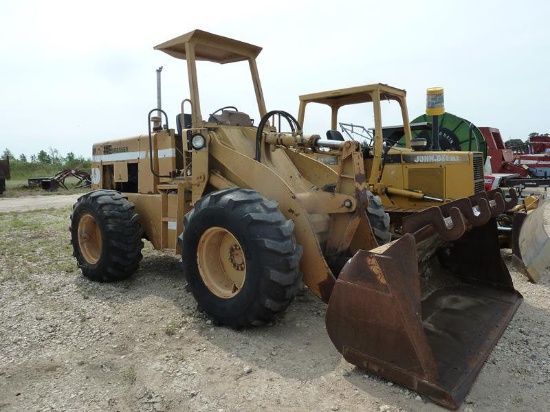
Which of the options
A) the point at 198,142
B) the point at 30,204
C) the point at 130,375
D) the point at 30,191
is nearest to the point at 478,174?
the point at 198,142

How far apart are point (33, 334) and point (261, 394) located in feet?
7.19

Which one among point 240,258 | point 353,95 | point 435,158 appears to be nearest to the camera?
point 240,258

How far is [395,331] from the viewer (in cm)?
269

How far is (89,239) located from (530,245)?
5.04 metres

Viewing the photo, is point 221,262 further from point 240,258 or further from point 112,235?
point 112,235

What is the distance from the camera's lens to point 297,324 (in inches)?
152

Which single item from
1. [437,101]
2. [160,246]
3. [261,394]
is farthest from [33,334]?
[437,101]

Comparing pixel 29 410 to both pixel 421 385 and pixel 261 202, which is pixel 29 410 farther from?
pixel 421 385

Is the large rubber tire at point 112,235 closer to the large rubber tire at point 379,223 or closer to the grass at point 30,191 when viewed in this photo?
the large rubber tire at point 379,223

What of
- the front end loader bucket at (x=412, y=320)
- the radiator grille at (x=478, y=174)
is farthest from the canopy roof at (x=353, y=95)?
the front end loader bucket at (x=412, y=320)

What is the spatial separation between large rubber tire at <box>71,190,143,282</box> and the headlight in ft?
4.06

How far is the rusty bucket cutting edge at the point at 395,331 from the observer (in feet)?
8.71

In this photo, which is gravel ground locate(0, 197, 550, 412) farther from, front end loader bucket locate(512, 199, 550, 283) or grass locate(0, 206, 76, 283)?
grass locate(0, 206, 76, 283)

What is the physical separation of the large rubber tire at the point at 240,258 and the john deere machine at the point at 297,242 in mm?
11
